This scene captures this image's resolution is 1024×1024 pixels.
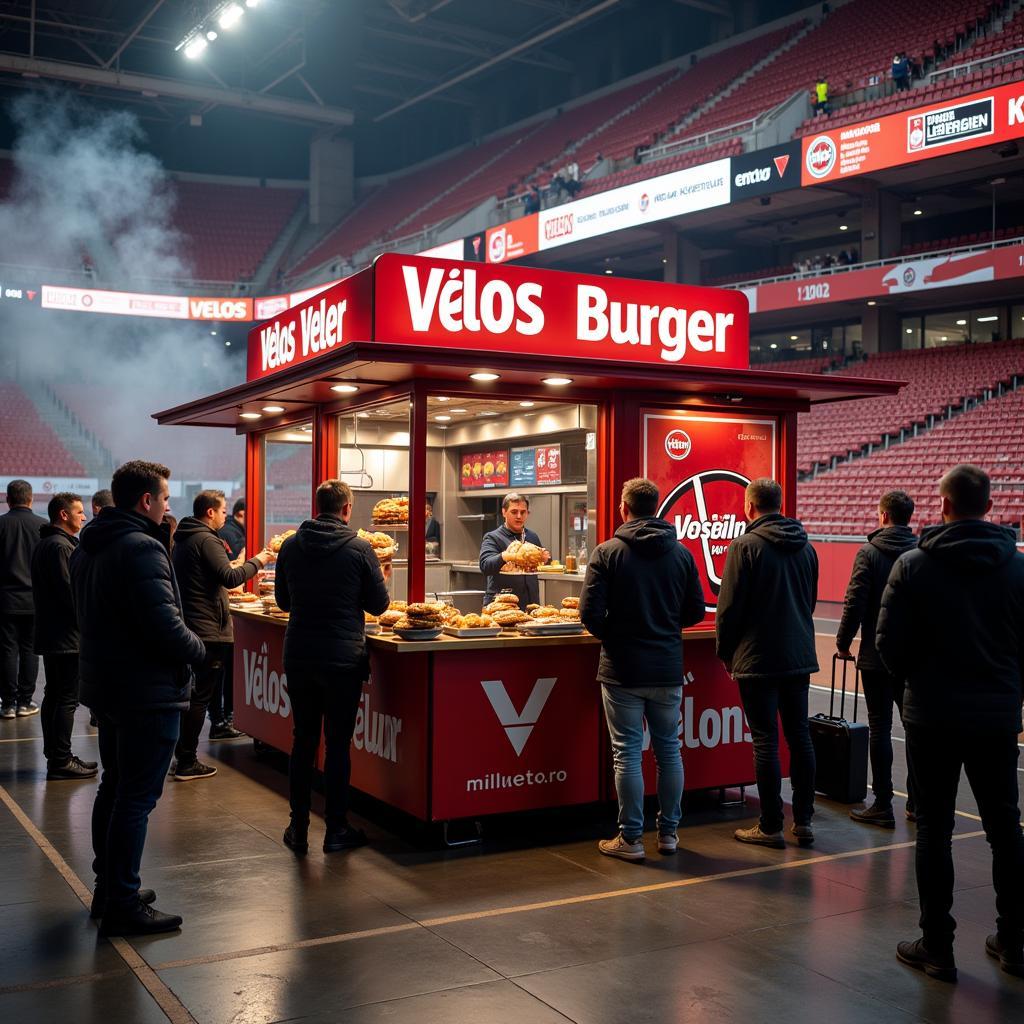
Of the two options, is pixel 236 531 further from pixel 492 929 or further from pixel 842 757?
pixel 492 929

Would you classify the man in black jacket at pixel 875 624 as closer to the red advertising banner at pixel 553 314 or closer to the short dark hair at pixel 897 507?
the short dark hair at pixel 897 507

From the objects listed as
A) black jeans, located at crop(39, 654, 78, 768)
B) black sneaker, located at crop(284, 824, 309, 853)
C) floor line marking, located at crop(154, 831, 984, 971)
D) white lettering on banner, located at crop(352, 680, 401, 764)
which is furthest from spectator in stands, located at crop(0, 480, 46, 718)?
floor line marking, located at crop(154, 831, 984, 971)

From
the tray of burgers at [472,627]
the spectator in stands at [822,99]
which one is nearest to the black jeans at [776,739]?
the tray of burgers at [472,627]

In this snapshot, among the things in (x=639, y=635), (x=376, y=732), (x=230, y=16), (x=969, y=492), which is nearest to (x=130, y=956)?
(x=376, y=732)

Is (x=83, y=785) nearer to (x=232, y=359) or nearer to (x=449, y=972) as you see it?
(x=449, y=972)

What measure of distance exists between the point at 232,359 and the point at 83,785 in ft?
94.9

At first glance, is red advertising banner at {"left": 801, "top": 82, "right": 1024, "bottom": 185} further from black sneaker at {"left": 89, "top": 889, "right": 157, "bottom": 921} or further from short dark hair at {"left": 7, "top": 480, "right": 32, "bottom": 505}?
black sneaker at {"left": 89, "top": 889, "right": 157, "bottom": 921}

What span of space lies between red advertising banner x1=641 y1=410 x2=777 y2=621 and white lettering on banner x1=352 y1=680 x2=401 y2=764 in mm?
1869

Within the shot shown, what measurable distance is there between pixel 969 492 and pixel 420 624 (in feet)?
8.64

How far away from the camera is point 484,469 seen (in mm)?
8977

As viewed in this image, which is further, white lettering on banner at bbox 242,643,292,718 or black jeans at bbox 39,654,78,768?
white lettering on banner at bbox 242,643,292,718

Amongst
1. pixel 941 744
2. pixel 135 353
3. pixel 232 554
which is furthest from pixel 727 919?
pixel 135 353

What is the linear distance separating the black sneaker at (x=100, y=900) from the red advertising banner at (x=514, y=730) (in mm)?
1374

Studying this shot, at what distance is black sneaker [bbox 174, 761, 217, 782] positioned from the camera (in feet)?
21.7
